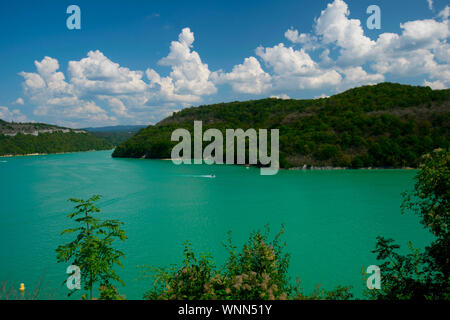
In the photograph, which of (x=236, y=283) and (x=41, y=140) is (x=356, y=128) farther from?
(x=41, y=140)

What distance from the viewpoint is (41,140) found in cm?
12181

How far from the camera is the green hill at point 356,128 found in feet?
170

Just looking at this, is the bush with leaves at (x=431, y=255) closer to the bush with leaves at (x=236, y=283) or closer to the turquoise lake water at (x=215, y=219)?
the bush with leaves at (x=236, y=283)

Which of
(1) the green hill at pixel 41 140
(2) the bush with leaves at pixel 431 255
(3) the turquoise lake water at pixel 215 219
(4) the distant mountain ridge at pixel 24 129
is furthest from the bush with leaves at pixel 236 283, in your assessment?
(4) the distant mountain ridge at pixel 24 129

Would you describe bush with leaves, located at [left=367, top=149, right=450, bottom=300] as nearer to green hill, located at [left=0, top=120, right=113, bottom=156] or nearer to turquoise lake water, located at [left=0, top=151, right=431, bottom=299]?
turquoise lake water, located at [left=0, top=151, right=431, bottom=299]

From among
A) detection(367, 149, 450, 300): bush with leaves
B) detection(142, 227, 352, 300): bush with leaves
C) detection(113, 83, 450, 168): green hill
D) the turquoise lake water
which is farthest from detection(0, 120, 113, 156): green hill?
detection(367, 149, 450, 300): bush with leaves

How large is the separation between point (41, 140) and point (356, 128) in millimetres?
115867

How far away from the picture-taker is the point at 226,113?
317ft

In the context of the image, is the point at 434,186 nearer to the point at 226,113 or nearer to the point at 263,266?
the point at 263,266

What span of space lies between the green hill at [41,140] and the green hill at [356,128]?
46116 millimetres

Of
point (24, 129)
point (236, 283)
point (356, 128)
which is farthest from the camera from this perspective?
point (24, 129)

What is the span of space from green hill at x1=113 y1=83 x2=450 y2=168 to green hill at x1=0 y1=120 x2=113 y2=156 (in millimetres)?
46116

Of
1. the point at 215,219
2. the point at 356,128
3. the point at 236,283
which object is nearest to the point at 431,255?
the point at 236,283
